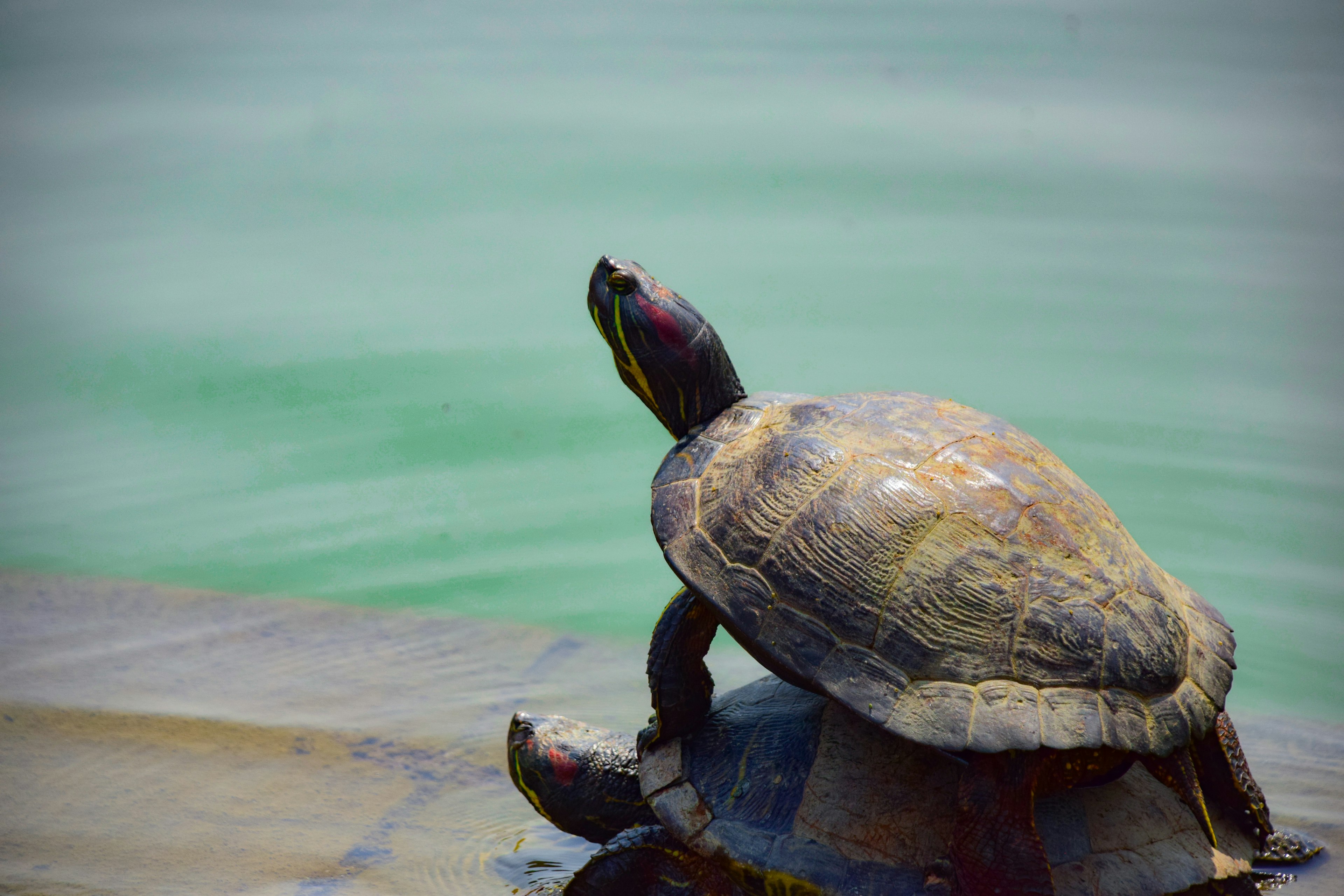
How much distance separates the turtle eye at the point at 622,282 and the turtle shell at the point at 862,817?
51.8 inches

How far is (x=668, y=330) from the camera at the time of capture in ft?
10.3

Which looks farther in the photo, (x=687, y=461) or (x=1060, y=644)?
(x=687, y=461)

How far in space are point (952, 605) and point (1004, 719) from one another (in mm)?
276

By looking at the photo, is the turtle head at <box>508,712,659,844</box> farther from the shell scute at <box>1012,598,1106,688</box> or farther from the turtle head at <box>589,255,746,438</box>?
the shell scute at <box>1012,598,1106,688</box>

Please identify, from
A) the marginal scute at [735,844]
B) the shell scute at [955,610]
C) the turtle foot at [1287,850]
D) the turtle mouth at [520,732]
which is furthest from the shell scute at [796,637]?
the turtle foot at [1287,850]

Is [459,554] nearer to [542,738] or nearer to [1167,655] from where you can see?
[542,738]

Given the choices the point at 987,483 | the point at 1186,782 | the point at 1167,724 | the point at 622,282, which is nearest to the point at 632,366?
the point at 622,282

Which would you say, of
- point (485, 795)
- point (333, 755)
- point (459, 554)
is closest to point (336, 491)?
point (459, 554)

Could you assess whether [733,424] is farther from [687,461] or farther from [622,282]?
[622,282]

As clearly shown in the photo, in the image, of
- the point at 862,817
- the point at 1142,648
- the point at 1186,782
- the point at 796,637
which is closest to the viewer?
the point at 1142,648

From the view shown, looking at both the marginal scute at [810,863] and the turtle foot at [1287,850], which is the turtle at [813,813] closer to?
the marginal scute at [810,863]

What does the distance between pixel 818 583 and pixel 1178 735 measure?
86 cm

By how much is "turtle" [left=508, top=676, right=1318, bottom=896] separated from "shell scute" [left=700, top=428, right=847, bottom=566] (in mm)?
562

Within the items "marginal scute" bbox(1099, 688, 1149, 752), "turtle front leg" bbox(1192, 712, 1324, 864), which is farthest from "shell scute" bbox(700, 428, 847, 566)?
"turtle front leg" bbox(1192, 712, 1324, 864)
